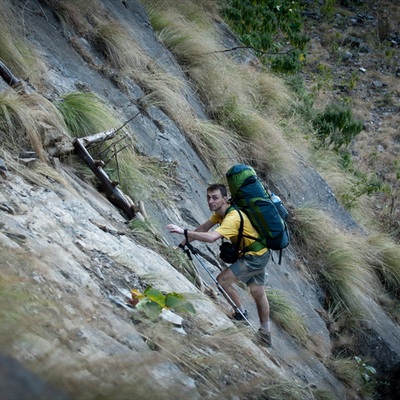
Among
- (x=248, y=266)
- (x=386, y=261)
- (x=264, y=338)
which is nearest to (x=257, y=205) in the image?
(x=248, y=266)

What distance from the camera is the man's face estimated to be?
6.39 metres

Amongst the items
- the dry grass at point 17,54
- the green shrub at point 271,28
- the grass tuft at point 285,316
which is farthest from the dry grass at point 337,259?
the green shrub at point 271,28

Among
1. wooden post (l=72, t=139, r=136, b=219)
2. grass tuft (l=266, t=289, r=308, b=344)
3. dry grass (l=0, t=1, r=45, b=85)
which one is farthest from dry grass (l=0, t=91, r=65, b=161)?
grass tuft (l=266, t=289, r=308, b=344)

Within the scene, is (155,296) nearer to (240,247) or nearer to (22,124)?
(240,247)

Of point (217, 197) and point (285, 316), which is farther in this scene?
point (285, 316)

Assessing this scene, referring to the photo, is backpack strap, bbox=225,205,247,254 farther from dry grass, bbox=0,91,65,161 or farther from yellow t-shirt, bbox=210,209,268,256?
dry grass, bbox=0,91,65,161

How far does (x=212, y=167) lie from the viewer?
9.78 metres

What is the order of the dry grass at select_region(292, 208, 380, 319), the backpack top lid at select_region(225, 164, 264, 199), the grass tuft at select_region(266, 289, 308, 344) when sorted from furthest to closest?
1. the dry grass at select_region(292, 208, 380, 319)
2. the grass tuft at select_region(266, 289, 308, 344)
3. the backpack top lid at select_region(225, 164, 264, 199)

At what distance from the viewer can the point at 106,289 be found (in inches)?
178

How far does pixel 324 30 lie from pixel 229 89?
877cm

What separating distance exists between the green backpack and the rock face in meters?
0.77

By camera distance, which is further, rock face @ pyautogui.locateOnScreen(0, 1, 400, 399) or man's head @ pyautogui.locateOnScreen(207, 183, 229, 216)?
man's head @ pyautogui.locateOnScreen(207, 183, 229, 216)

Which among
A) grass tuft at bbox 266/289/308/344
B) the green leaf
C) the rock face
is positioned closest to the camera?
the rock face

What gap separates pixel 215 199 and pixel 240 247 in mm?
454
